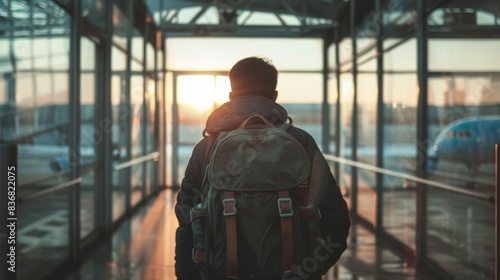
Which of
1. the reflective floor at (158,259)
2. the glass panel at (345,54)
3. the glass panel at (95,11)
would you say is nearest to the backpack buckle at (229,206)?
the reflective floor at (158,259)

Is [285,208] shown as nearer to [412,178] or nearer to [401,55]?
[412,178]

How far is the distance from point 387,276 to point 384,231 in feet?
5.99

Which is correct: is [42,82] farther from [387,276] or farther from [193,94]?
[193,94]

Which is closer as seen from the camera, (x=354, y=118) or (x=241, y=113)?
(x=241, y=113)

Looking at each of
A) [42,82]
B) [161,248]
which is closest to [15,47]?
[42,82]

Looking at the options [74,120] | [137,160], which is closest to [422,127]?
[74,120]

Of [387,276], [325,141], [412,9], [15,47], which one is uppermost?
[412,9]

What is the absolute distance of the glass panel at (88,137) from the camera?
5.79m

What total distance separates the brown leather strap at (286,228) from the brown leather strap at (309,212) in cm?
5

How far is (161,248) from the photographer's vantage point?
19.4 ft

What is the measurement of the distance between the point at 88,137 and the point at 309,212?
15.9ft

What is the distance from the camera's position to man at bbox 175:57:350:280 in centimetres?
165

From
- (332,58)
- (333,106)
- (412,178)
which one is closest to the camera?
(412,178)

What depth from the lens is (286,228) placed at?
155 centimetres
